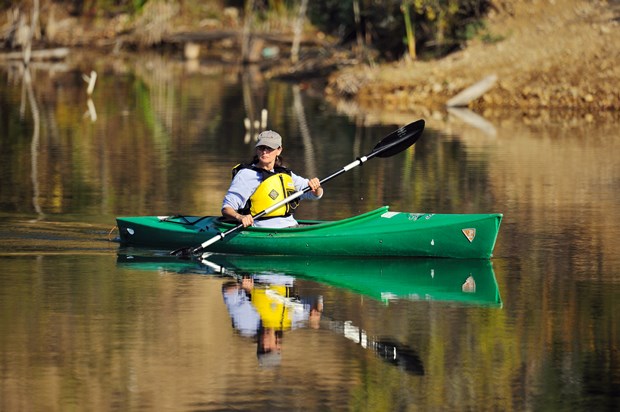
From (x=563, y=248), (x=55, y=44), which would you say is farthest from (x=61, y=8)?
(x=563, y=248)

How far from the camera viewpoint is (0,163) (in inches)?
1001

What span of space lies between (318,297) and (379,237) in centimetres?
193

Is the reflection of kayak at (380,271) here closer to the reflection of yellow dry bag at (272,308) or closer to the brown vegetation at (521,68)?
the reflection of yellow dry bag at (272,308)

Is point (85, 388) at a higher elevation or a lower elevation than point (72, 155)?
lower

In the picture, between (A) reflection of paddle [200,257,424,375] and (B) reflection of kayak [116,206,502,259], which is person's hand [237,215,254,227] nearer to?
(B) reflection of kayak [116,206,502,259]

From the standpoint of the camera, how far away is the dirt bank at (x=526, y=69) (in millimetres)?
36969

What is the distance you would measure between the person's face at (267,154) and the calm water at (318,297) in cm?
108

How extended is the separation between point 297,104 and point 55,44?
26571 millimetres

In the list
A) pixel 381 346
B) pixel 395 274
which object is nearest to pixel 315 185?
pixel 395 274

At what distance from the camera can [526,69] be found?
3803 centimetres

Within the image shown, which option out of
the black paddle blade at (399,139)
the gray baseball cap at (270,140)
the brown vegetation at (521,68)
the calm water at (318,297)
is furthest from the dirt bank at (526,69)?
the gray baseball cap at (270,140)

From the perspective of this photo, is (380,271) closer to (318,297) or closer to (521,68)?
(318,297)

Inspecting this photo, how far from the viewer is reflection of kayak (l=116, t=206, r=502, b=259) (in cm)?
1566

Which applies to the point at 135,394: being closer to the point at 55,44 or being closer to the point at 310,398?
the point at 310,398
